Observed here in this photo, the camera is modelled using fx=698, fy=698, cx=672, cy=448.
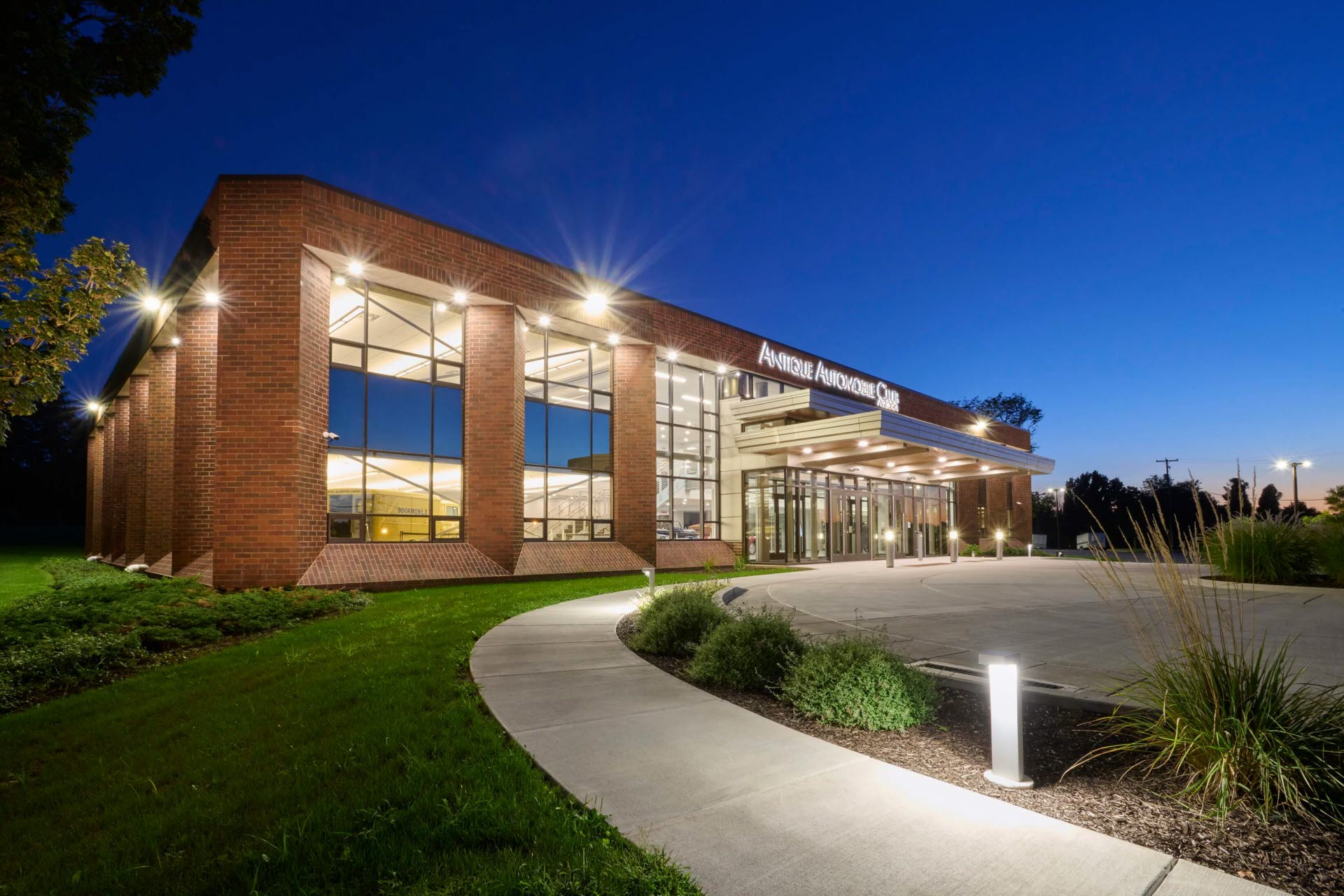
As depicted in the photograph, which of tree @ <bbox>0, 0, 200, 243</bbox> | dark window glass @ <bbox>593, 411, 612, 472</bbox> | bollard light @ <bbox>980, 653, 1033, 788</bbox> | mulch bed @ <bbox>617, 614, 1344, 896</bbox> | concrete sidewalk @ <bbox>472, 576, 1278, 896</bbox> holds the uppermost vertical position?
tree @ <bbox>0, 0, 200, 243</bbox>

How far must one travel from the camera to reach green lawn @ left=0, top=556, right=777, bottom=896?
9.86 feet

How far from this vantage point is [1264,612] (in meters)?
11.0

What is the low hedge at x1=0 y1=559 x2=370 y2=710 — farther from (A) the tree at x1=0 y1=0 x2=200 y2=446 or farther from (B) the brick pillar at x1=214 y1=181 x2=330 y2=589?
(A) the tree at x1=0 y1=0 x2=200 y2=446

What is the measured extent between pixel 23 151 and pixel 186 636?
6.24 metres

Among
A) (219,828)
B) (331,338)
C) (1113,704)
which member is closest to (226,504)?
(331,338)

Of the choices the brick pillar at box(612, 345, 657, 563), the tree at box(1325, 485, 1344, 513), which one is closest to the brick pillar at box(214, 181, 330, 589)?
the brick pillar at box(612, 345, 657, 563)

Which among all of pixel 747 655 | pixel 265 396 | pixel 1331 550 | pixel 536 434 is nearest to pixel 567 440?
pixel 536 434

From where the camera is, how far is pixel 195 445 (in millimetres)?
17641

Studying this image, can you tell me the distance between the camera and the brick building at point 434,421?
50.3 feet

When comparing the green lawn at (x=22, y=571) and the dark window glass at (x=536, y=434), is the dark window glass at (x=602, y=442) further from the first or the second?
the green lawn at (x=22, y=571)

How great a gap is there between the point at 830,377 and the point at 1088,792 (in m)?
30.3

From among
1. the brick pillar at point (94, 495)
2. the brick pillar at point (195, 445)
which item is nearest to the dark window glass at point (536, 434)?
the brick pillar at point (195, 445)

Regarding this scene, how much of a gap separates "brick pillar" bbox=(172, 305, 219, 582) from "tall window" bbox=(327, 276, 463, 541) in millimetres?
2858

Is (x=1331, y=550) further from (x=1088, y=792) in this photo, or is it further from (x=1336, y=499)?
(x=1088, y=792)
